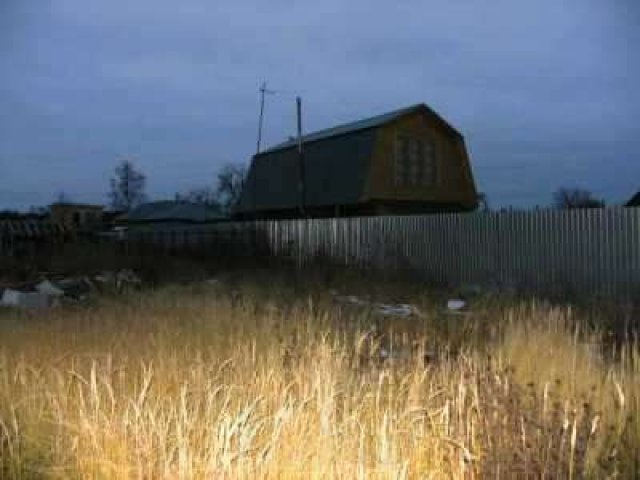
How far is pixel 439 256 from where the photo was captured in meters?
16.8

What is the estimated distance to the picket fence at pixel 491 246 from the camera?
13286mm

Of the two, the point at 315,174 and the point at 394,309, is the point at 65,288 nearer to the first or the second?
the point at 394,309

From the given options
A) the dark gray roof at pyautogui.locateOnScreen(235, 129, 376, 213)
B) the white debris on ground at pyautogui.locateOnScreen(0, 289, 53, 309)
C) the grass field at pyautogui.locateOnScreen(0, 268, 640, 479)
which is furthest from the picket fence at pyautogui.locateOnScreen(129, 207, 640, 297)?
the grass field at pyautogui.locateOnScreen(0, 268, 640, 479)

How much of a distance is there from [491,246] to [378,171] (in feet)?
37.7

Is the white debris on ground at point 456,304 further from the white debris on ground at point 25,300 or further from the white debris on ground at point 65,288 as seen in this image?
the white debris on ground at point 25,300

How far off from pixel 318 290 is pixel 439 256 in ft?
14.6

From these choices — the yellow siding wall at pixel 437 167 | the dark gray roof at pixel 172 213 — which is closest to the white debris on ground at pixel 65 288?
the yellow siding wall at pixel 437 167

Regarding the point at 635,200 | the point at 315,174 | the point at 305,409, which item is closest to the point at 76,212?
the point at 315,174

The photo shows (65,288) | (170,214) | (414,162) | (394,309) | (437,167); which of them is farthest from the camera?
(170,214)

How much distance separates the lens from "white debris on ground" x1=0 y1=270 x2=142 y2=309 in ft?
39.0

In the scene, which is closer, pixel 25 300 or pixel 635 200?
pixel 25 300

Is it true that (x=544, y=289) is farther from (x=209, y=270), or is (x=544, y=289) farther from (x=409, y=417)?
(x=409, y=417)

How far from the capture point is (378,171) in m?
26.7

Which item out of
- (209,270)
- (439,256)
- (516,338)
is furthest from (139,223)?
(516,338)
